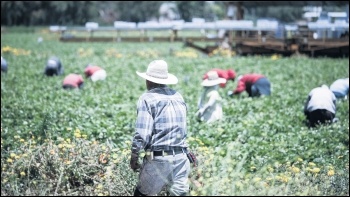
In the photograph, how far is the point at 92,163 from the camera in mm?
5301

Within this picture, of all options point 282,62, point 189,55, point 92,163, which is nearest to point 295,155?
point 92,163

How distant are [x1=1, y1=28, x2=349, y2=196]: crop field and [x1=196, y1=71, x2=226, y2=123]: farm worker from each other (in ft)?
0.74

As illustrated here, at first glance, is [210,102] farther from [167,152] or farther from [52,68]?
[52,68]

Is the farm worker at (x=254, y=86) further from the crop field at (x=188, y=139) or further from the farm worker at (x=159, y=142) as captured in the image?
the farm worker at (x=159, y=142)

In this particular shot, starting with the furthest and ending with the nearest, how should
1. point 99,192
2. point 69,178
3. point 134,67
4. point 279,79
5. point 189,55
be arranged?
point 189,55, point 134,67, point 279,79, point 69,178, point 99,192

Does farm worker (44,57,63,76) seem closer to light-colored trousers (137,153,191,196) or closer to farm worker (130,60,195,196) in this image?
farm worker (130,60,195,196)

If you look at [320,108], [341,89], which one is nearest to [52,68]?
[341,89]

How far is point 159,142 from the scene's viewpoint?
4.15m

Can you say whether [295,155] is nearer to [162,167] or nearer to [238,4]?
[162,167]

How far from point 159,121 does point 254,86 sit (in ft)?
27.1

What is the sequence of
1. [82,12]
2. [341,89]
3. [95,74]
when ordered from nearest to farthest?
[341,89] < [95,74] < [82,12]

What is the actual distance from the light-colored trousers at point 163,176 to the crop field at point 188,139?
0.14 meters

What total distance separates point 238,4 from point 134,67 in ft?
45.6

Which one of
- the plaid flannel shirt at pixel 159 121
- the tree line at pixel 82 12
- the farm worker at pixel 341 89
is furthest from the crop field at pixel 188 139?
the tree line at pixel 82 12
